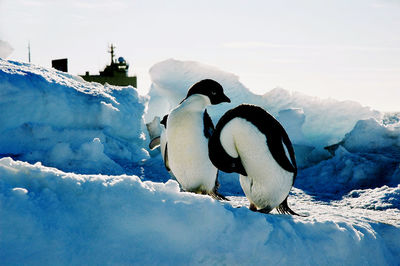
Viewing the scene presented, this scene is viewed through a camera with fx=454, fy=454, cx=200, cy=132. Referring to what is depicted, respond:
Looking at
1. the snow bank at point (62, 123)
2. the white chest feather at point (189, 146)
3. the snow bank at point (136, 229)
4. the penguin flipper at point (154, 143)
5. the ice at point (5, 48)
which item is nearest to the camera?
the snow bank at point (136, 229)

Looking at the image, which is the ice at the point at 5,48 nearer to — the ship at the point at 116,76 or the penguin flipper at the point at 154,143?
the penguin flipper at the point at 154,143

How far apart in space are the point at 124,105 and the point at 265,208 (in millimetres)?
5638

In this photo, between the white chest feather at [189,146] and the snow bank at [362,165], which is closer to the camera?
the white chest feather at [189,146]

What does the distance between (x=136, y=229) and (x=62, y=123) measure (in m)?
5.34

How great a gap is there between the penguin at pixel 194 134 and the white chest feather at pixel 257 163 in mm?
544

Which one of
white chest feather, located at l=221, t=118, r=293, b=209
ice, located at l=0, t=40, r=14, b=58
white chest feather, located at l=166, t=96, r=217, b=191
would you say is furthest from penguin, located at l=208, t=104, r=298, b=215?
ice, located at l=0, t=40, r=14, b=58

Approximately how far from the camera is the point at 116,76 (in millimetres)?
16484

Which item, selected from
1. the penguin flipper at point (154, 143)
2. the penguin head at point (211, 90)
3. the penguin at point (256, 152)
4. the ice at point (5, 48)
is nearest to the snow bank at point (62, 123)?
the penguin flipper at point (154, 143)

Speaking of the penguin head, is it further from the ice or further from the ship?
the ship

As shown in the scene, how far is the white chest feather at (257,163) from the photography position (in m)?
2.56

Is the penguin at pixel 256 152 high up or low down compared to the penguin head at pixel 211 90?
down

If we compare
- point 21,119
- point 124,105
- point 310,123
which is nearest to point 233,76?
point 310,123

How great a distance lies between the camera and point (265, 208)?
106 inches

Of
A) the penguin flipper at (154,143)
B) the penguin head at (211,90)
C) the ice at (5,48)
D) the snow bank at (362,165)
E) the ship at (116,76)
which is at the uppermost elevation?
the penguin head at (211,90)
